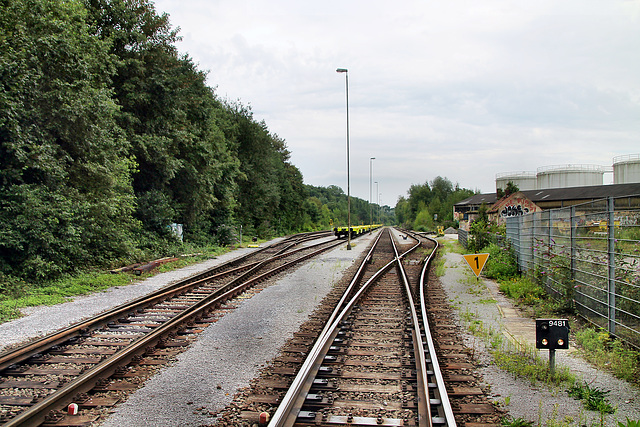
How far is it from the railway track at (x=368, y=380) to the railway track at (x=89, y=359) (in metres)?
1.64

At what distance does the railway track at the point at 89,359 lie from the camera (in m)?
4.66

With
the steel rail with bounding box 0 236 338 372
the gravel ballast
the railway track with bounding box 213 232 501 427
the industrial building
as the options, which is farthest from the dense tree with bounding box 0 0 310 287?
the industrial building

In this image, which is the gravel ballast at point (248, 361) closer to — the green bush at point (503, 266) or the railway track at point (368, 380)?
the railway track at point (368, 380)

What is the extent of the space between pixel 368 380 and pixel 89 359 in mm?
3795

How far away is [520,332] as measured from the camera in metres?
8.11

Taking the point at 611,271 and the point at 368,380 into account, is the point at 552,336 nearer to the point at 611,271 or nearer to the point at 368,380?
the point at 611,271

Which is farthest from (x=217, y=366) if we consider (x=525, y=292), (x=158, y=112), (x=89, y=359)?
(x=158, y=112)

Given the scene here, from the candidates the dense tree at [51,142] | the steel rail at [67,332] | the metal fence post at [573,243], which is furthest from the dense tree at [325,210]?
the metal fence post at [573,243]

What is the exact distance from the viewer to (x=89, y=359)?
6.27 meters

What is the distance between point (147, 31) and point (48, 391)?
2231cm

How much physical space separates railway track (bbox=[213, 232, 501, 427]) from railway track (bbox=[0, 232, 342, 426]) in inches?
64.5

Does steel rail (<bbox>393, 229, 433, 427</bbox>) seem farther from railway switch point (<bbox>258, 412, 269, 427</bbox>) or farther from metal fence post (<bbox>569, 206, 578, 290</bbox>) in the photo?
metal fence post (<bbox>569, 206, 578, 290</bbox>)

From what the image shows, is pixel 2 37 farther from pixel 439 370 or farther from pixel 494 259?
pixel 494 259

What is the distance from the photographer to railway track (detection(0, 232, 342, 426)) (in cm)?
466
